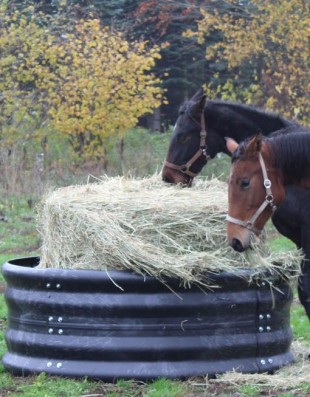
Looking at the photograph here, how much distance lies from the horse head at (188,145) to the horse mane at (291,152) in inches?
72.8

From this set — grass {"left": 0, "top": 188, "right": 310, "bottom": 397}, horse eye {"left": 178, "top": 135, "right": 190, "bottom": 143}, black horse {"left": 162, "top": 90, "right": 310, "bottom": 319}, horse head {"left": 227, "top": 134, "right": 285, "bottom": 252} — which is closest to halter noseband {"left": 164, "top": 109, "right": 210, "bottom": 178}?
black horse {"left": 162, "top": 90, "right": 310, "bottom": 319}

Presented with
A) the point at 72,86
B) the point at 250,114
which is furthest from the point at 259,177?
the point at 72,86

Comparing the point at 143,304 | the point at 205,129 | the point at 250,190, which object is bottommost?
the point at 143,304

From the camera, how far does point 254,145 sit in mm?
5215

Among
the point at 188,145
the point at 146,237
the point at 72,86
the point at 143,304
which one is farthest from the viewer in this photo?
the point at 72,86

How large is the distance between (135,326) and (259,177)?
1228 mm

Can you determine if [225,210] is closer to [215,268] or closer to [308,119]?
[215,268]

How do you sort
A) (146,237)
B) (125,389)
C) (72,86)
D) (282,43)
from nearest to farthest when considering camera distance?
(125,389) < (146,237) < (72,86) < (282,43)

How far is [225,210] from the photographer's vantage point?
18.2 feet

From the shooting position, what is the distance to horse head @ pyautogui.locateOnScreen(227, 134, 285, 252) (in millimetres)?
5160

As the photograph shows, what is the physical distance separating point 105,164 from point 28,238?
15.2ft

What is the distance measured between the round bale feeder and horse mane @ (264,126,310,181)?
0.54 metres

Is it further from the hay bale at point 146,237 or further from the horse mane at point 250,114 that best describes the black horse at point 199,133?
the hay bale at point 146,237

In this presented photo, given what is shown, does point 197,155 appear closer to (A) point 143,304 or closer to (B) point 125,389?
(A) point 143,304
